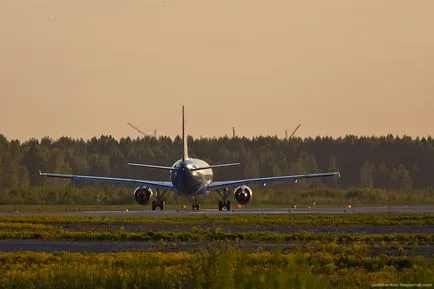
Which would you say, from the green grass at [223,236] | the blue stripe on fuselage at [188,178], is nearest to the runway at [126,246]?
the green grass at [223,236]

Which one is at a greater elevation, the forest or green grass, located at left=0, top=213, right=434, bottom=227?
the forest

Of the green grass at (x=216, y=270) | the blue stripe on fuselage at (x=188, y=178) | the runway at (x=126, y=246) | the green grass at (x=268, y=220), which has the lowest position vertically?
the green grass at (x=216, y=270)

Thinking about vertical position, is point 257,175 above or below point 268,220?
above

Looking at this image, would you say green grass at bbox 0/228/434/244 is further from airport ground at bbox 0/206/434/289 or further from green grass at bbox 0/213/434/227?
green grass at bbox 0/213/434/227

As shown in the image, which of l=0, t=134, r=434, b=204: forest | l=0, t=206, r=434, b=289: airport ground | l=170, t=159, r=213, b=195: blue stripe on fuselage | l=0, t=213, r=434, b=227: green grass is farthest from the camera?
l=0, t=134, r=434, b=204: forest

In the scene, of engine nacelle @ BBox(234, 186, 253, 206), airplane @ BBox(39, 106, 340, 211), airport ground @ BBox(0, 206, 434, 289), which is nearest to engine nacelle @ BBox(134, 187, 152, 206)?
airplane @ BBox(39, 106, 340, 211)

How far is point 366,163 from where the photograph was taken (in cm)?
19188

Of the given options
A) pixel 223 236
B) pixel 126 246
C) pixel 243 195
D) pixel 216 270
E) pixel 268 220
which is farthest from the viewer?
pixel 243 195

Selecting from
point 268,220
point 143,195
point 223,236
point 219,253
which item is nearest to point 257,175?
point 143,195

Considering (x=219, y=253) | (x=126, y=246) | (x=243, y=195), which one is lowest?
(x=219, y=253)

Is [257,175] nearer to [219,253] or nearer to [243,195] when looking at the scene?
[243,195]

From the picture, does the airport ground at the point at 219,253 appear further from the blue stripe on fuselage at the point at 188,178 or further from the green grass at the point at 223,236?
the blue stripe on fuselage at the point at 188,178

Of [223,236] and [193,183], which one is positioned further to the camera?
[193,183]

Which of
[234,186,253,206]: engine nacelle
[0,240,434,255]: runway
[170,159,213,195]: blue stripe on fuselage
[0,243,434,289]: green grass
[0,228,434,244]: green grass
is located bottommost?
[0,243,434,289]: green grass
